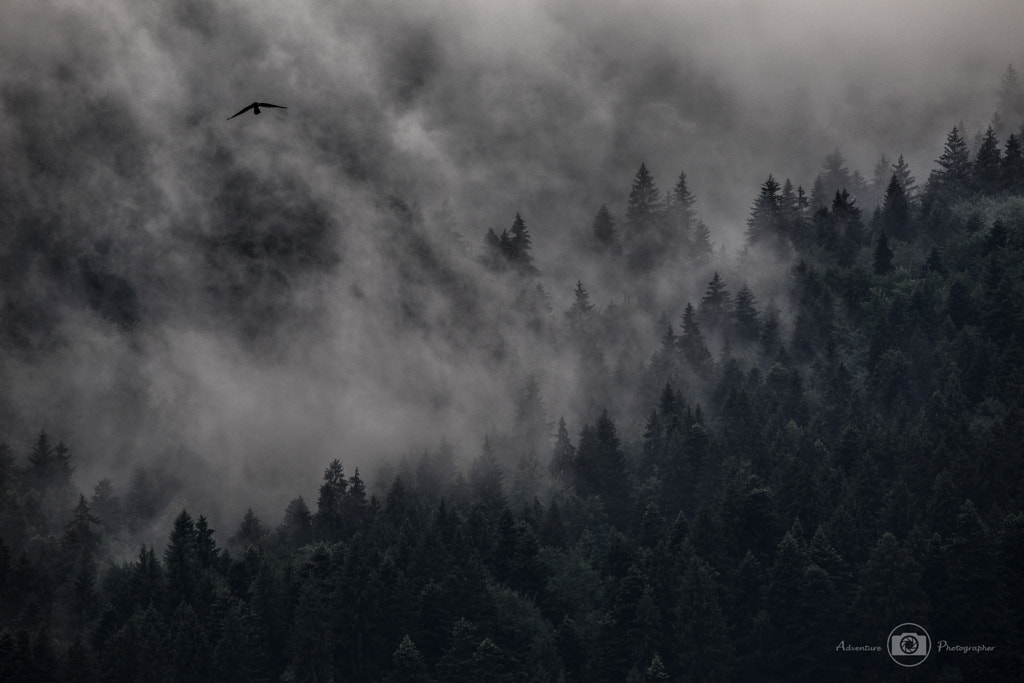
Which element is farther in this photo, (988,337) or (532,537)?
(988,337)

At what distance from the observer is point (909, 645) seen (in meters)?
141

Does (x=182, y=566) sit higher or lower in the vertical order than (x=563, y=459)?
lower

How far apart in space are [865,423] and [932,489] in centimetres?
2254

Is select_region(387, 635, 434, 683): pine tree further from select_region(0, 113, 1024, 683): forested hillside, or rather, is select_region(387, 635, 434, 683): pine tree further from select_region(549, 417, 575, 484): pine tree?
select_region(549, 417, 575, 484): pine tree

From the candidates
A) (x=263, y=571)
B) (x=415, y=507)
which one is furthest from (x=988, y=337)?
(x=263, y=571)

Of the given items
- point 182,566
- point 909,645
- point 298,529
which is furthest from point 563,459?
point 909,645

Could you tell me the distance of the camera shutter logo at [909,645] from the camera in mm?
139375

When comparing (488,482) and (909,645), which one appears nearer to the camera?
(909,645)

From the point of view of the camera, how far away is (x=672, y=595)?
153625 millimetres

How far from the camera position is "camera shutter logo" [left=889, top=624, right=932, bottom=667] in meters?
139

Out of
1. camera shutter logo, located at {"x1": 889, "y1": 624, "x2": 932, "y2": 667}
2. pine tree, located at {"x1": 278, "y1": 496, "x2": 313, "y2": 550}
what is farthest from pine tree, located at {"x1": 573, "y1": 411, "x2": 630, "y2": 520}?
camera shutter logo, located at {"x1": 889, "y1": 624, "x2": 932, "y2": 667}

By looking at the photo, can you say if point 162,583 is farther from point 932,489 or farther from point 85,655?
point 932,489

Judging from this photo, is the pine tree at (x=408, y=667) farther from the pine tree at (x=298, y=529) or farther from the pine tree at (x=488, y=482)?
the pine tree at (x=298, y=529)

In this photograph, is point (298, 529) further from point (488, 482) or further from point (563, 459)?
point (563, 459)
